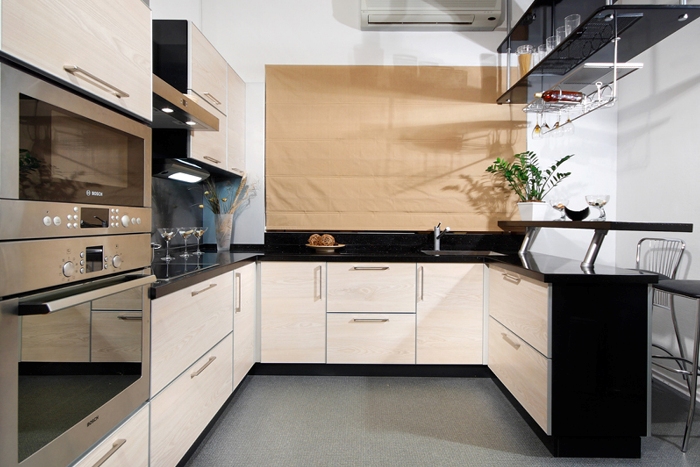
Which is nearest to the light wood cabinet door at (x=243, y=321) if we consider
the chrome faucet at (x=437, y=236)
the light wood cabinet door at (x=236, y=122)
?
the light wood cabinet door at (x=236, y=122)

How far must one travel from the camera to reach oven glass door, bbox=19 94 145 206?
0.91m

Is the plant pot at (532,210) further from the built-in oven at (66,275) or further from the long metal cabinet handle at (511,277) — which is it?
the built-in oven at (66,275)

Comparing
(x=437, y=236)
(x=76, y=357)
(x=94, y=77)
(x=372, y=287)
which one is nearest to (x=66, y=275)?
(x=76, y=357)

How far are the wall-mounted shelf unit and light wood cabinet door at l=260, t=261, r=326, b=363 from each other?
202 cm

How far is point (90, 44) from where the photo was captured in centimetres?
112

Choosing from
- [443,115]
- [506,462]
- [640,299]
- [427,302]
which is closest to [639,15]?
[443,115]

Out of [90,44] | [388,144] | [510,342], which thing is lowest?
[510,342]

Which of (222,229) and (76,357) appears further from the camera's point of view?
(222,229)

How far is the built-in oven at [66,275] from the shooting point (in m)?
0.86

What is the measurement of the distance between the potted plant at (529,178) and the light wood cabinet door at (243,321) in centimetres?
202

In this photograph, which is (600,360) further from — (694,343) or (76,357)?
(76,357)

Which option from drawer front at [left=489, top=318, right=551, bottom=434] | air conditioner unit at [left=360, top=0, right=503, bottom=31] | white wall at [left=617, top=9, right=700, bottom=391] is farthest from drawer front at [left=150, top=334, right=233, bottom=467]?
white wall at [left=617, top=9, right=700, bottom=391]

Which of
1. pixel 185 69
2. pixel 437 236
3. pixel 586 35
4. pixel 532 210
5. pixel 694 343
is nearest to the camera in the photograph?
pixel 694 343

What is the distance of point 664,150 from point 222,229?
3179mm
